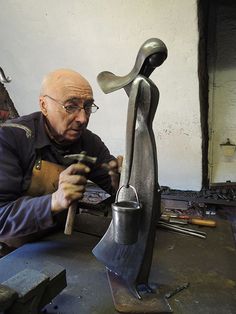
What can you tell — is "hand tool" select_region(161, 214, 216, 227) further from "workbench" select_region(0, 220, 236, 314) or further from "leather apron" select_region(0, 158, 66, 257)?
"leather apron" select_region(0, 158, 66, 257)

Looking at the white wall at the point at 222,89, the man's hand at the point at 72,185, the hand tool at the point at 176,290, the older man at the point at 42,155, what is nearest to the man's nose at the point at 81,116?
the older man at the point at 42,155

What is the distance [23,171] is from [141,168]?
2.13 feet

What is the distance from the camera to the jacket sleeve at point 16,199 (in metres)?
1.13

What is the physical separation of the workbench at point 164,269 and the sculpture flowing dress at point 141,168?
0.32 feet

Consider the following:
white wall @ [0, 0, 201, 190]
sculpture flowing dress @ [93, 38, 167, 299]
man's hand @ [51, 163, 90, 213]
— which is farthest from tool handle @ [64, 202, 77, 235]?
Answer: white wall @ [0, 0, 201, 190]

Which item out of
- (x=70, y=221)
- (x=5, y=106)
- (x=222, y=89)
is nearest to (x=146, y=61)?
(x=70, y=221)

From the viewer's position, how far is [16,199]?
48.6 inches

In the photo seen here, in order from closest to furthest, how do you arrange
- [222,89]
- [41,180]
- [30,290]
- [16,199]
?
1. [30,290]
2. [16,199]
3. [41,180]
4. [222,89]

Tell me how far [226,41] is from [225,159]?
100 centimetres

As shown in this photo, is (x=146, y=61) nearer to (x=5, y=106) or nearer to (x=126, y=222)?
(x=126, y=222)

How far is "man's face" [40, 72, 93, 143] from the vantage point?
139cm

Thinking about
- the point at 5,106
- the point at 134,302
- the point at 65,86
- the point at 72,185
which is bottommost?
the point at 134,302

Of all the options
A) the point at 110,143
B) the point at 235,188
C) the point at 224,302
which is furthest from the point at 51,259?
the point at 235,188

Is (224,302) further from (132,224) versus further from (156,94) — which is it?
(156,94)
